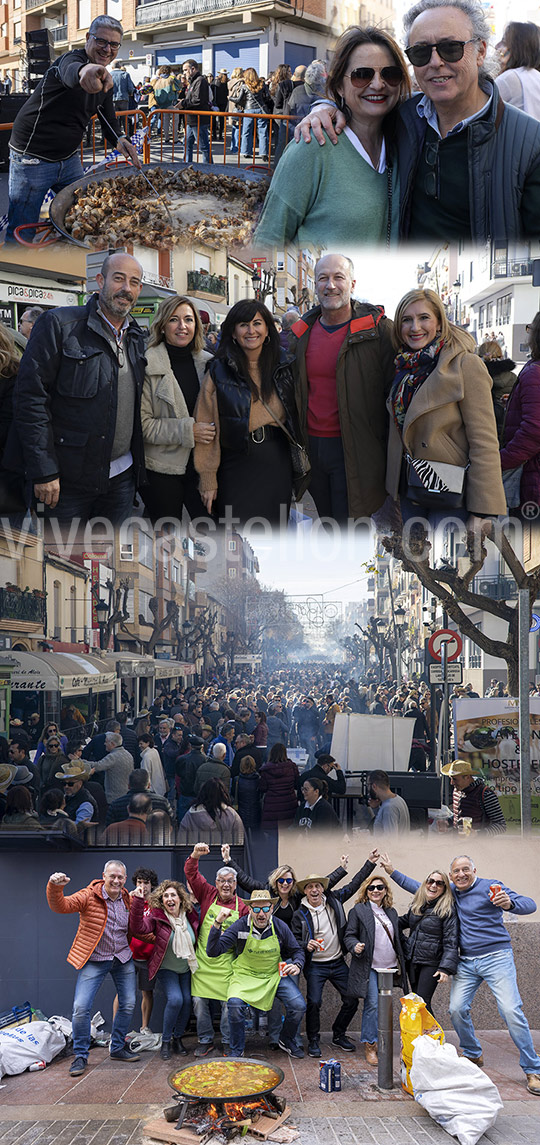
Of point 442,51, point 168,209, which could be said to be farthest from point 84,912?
point 442,51

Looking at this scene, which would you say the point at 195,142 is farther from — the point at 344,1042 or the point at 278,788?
the point at 344,1042

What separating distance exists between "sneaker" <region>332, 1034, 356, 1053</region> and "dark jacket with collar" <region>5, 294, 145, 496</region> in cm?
363

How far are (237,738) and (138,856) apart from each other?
3.31ft

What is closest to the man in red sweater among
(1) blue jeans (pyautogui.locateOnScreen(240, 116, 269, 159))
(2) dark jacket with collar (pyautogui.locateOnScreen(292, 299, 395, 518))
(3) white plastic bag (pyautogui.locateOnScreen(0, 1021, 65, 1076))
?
(2) dark jacket with collar (pyautogui.locateOnScreen(292, 299, 395, 518))

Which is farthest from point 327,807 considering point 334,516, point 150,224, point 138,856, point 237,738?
point 150,224

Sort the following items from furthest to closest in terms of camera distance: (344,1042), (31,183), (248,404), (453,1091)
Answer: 1. (31,183)
2. (248,404)
3. (344,1042)
4. (453,1091)

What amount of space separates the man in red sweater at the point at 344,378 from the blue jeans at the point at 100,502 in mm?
1200

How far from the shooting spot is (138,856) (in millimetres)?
6465

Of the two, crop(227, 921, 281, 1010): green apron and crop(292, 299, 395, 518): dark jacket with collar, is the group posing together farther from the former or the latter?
crop(292, 299, 395, 518): dark jacket with collar

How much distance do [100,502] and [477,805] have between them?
3177 mm

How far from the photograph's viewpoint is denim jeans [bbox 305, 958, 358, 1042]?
18.5ft

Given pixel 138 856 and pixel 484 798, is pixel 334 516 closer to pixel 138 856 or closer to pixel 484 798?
pixel 484 798

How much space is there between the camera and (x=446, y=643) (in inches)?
257

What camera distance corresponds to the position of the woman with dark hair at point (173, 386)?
6164mm
